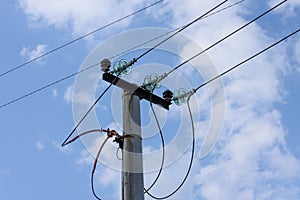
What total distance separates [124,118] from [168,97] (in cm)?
92

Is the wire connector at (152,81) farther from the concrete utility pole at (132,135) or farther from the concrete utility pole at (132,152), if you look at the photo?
the concrete utility pole at (132,152)

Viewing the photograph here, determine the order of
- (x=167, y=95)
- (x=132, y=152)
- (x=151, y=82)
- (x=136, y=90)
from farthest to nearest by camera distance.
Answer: (x=167, y=95)
(x=151, y=82)
(x=136, y=90)
(x=132, y=152)

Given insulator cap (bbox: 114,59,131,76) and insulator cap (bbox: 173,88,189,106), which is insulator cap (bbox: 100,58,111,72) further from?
insulator cap (bbox: 173,88,189,106)

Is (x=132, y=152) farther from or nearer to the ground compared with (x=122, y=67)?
nearer to the ground

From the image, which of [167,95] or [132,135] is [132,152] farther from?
[167,95]

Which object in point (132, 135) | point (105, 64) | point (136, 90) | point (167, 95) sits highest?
point (105, 64)

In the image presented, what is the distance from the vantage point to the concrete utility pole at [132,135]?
5457mm

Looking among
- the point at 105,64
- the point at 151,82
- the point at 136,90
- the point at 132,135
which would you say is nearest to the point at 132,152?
the point at 132,135

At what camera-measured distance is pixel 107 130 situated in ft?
20.3

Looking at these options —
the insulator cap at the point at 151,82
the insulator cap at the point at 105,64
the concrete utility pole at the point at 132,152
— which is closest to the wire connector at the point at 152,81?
the insulator cap at the point at 151,82

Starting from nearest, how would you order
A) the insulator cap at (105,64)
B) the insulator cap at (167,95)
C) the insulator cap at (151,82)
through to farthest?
the insulator cap at (105,64) < the insulator cap at (151,82) < the insulator cap at (167,95)

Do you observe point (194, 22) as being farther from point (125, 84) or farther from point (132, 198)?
point (132, 198)


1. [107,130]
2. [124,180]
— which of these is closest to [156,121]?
[107,130]

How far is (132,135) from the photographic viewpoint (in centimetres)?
593
